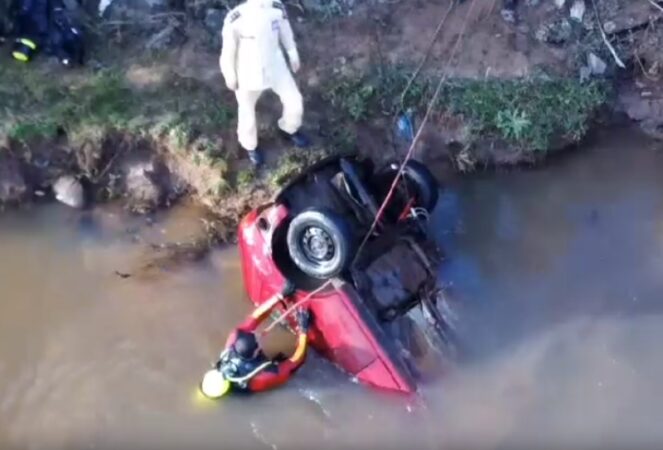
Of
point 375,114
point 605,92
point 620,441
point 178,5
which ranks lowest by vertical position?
point 620,441

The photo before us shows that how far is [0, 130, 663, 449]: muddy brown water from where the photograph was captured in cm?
852

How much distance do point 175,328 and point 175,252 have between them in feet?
2.38

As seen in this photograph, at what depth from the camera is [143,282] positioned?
370 inches

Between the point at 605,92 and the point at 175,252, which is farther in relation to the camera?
the point at 605,92

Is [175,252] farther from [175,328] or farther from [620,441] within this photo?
[620,441]

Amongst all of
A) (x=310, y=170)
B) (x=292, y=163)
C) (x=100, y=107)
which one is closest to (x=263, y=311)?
(x=310, y=170)

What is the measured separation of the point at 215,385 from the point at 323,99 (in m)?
2.90

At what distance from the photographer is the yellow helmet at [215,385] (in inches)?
335

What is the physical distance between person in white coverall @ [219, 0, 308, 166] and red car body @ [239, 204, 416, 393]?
1.01 metres

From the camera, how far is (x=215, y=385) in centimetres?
852

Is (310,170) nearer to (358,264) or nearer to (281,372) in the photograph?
(358,264)

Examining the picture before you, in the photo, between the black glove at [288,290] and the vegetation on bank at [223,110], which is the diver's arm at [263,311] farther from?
the vegetation on bank at [223,110]

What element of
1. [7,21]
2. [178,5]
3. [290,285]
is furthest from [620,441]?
[7,21]


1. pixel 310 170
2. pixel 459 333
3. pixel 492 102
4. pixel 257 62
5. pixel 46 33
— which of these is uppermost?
pixel 46 33
